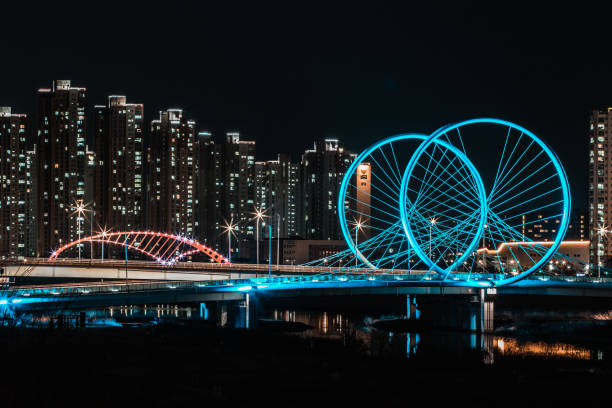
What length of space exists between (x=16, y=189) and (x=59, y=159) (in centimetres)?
1304

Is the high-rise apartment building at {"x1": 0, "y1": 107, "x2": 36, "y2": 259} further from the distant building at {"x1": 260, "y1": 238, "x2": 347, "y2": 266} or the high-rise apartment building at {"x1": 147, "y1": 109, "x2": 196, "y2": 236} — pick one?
the distant building at {"x1": 260, "y1": 238, "x2": 347, "y2": 266}

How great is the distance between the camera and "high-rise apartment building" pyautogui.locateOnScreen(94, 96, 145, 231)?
190m

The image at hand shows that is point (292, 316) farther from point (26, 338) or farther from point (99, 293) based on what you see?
point (26, 338)

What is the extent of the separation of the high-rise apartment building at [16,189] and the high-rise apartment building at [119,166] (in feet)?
49.8

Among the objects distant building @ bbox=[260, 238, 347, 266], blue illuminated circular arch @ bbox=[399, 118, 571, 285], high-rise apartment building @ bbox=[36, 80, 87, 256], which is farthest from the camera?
high-rise apartment building @ bbox=[36, 80, 87, 256]

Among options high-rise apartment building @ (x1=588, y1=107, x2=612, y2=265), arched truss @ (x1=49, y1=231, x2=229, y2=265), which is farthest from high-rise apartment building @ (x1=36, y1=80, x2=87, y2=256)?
high-rise apartment building @ (x1=588, y1=107, x2=612, y2=265)

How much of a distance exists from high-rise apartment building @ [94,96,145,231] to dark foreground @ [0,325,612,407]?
14203 centimetres

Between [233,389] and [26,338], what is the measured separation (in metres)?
14.0

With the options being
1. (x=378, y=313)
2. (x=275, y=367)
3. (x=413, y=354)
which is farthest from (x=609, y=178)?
(x=275, y=367)

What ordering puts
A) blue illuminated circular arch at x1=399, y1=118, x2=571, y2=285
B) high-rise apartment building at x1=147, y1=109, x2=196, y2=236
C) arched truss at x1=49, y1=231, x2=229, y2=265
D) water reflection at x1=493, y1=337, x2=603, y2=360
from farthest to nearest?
high-rise apartment building at x1=147, y1=109, x2=196, y2=236 → arched truss at x1=49, y1=231, x2=229, y2=265 → blue illuminated circular arch at x1=399, y1=118, x2=571, y2=285 → water reflection at x1=493, y1=337, x2=603, y2=360

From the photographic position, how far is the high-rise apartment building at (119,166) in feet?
625

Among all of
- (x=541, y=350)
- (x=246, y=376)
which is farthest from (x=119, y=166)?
(x=246, y=376)

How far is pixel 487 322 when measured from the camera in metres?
75.6

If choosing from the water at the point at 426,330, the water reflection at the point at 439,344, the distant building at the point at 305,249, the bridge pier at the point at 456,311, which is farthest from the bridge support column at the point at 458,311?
the distant building at the point at 305,249
